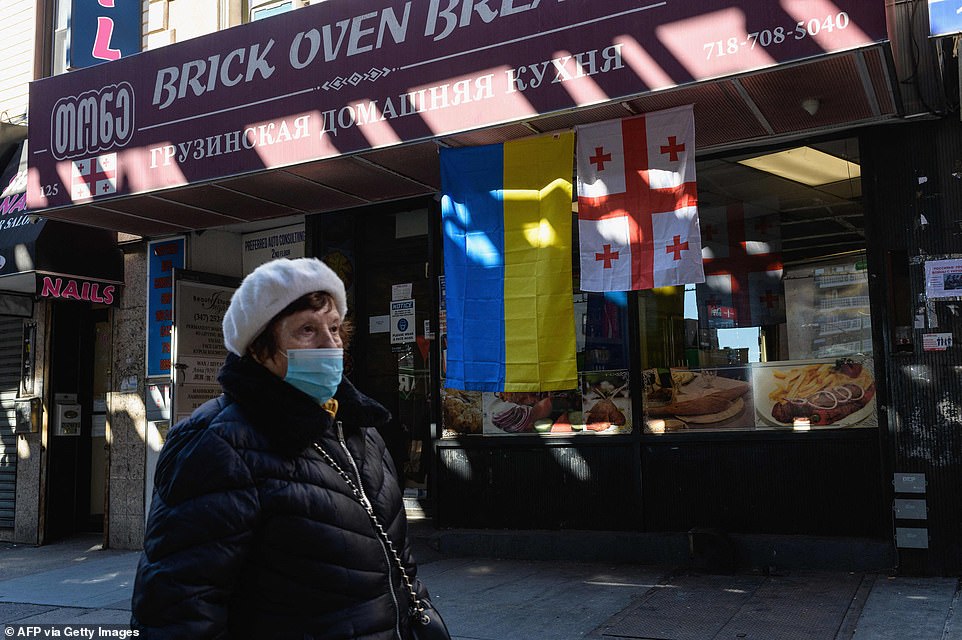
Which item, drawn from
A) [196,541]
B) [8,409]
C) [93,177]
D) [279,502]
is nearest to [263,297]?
[279,502]

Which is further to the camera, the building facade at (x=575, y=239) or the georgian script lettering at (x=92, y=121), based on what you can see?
the georgian script lettering at (x=92, y=121)

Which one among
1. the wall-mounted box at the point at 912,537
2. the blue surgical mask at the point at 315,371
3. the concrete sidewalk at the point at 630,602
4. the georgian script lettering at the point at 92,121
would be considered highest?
the georgian script lettering at the point at 92,121

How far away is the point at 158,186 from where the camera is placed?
7969 millimetres

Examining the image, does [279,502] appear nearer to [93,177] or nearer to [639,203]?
[639,203]

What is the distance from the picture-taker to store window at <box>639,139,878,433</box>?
6.99 metres

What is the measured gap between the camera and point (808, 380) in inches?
281

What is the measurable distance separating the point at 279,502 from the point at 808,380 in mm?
5902

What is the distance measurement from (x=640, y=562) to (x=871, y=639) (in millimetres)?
2577

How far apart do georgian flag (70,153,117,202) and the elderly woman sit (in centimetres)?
656

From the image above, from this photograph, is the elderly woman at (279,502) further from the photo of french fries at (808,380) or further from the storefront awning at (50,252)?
the storefront awning at (50,252)

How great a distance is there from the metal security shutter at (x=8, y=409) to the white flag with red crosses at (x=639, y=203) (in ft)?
26.4

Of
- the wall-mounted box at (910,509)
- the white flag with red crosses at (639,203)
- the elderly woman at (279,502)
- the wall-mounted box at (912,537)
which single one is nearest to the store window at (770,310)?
the wall-mounted box at (910,509)

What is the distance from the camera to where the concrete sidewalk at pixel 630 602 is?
5.50 m

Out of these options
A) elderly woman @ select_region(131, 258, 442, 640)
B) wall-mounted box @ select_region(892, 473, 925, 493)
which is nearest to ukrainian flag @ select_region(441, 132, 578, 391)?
wall-mounted box @ select_region(892, 473, 925, 493)
